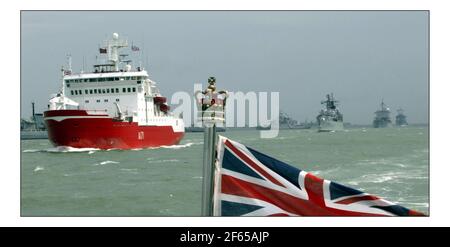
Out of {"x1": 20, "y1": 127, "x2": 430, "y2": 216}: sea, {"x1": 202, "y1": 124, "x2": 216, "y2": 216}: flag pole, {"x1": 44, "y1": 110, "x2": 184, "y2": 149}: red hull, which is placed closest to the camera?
{"x1": 202, "y1": 124, "x2": 216, "y2": 216}: flag pole

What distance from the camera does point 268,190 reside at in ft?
16.1

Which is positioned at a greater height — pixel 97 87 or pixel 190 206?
pixel 97 87

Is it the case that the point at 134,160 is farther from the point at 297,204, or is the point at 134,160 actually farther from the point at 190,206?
the point at 297,204

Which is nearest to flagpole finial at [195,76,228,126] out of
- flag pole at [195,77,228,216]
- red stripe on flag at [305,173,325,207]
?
flag pole at [195,77,228,216]

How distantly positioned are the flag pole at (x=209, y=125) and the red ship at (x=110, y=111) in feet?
108

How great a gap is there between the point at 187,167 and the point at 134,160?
5.10m

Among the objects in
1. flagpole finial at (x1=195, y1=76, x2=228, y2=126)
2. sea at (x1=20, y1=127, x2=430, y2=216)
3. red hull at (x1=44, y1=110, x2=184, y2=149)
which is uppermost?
flagpole finial at (x1=195, y1=76, x2=228, y2=126)

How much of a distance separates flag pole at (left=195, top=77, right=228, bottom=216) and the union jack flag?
0.11 metres

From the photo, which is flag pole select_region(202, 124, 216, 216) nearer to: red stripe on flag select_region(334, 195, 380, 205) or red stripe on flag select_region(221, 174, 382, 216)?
red stripe on flag select_region(221, 174, 382, 216)

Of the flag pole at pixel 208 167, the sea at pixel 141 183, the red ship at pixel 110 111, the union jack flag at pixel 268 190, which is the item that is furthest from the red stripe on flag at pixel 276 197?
the red ship at pixel 110 111

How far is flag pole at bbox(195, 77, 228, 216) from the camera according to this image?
4.56m

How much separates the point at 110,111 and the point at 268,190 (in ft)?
119

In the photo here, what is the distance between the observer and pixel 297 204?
16.0 ft

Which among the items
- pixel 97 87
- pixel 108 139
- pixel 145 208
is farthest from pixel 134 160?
pixel 145 208
